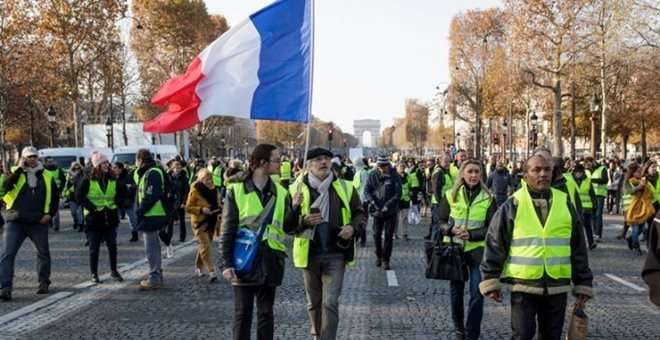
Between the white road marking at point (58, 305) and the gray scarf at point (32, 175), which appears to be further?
the gray scarf at point (32, 175)

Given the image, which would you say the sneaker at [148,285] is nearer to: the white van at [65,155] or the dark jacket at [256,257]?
the dark jacket at [256,257]

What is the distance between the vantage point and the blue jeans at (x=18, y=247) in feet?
31.0

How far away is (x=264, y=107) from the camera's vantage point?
22.2 ft

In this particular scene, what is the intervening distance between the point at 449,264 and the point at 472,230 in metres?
0.37

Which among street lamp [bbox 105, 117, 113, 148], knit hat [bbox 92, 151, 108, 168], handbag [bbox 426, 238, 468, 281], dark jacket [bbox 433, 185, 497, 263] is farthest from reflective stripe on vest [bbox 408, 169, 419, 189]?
street lamp [bbox 105, 117, 113, 148]

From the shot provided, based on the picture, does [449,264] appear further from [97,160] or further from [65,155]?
[65,155]

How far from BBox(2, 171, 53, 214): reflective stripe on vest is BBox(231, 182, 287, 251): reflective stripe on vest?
4916 mm

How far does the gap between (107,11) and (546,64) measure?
23180 millimetres

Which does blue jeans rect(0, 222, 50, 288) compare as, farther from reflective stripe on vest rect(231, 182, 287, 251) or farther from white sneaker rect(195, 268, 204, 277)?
reflective stripe on vest rect(231, 182, 287, 251)

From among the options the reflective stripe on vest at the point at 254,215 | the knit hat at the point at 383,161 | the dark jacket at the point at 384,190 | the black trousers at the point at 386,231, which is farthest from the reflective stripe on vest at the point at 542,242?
the knit hat at the point at 383,161

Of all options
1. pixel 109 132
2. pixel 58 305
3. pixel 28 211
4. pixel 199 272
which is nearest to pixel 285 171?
pixel 199 272

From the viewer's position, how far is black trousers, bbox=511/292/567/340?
503cm

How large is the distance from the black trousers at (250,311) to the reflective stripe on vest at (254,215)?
349mm

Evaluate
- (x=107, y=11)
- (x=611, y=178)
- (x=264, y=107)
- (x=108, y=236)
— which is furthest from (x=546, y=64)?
(x=264, y=107)
